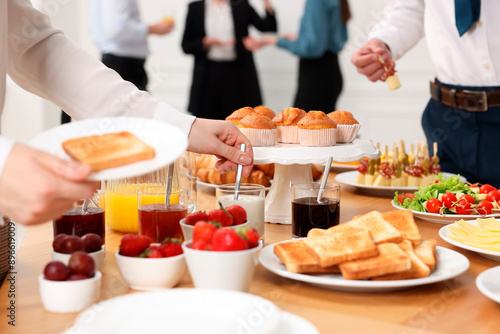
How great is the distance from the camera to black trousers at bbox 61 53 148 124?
4828 millimetres

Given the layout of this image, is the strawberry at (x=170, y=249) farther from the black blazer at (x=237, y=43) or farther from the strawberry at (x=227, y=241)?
the black blazer at (x=237, y=43)

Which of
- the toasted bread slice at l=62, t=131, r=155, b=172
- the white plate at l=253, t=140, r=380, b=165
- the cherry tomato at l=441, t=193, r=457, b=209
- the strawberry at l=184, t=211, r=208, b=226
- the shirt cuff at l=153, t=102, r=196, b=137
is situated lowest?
the cherry tomato at l=441, t=193, r=457, b=209

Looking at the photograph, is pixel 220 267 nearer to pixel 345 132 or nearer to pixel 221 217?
pixel 221 217

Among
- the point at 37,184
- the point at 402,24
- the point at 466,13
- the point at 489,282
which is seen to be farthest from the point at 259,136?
the point at 402,24

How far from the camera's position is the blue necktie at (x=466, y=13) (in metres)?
2.35

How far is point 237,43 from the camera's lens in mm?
5586

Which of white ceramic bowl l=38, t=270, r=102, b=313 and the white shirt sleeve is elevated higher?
the white shirt sleeve

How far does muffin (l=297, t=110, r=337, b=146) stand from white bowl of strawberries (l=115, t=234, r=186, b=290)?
2.37ft

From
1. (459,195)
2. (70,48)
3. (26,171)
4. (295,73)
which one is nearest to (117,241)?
(70,48)

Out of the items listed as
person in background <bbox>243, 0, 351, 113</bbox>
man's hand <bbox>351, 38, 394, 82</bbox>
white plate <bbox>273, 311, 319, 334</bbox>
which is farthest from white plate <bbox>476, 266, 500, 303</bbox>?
person in background <bbox>243, 0, 351, 113</bbox>

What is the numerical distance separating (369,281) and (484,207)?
765 mm

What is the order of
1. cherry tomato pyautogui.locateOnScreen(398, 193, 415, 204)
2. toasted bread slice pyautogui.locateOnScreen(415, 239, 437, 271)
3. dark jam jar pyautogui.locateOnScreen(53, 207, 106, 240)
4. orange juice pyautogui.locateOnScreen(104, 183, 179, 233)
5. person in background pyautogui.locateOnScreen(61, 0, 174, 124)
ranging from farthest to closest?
person in background pyautogui.locateOnScreen(61, 0, 174, 124)
cherry tomato pyautogui.locateOnScreen(398, 193, 415, 204)
orange juice pyautogui.locateOnScreen(104, 183, 179, 233)
dark jam jar pyautogui.locateOnScreen(53, 207, 106, 240)
toasted bread slice pyautogui.locateOnScreen(415, 239, 437, 271)

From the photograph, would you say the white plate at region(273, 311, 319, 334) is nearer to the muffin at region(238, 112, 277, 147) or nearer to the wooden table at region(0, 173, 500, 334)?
the wooden table at region(0, 173, 500, 334)

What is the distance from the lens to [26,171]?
900 mm
